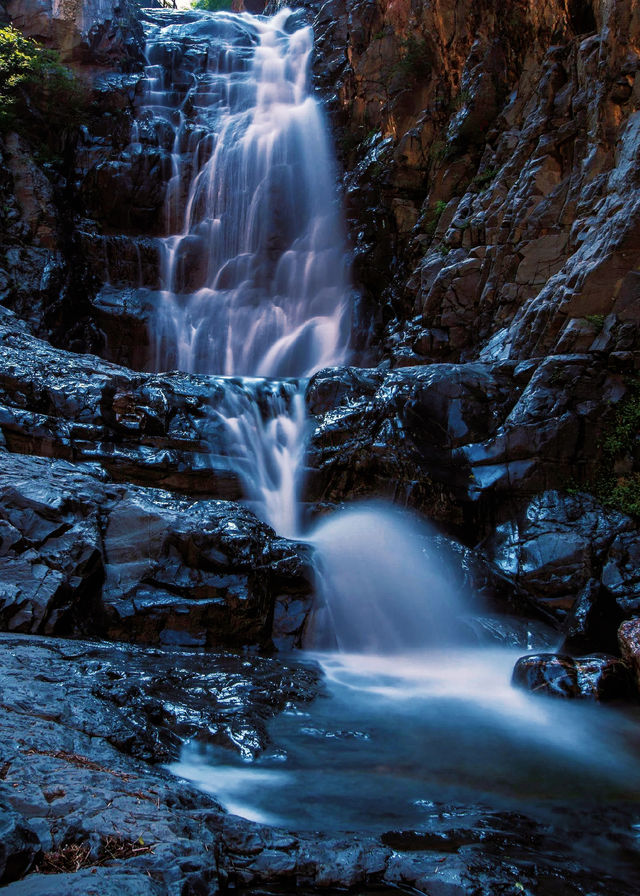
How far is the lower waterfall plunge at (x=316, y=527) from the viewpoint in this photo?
14.6ft

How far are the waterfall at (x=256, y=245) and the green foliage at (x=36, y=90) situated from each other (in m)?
2.48

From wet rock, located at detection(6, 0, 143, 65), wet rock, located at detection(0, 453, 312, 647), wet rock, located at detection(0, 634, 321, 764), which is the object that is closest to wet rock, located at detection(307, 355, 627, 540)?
wet rock, located at detection(0, 453, 312, 647)

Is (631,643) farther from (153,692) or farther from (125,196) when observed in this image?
(125,196)

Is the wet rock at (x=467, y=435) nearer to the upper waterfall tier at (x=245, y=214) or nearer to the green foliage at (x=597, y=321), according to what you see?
the green foliage at (x=597, y=321)

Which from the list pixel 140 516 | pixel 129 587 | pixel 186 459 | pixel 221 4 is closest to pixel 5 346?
pixel 186 459

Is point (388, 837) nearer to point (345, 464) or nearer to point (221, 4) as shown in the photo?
point (345, 464)

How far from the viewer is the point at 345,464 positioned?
11055 millimetres

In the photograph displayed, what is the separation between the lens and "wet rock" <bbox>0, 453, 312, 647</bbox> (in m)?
6.68

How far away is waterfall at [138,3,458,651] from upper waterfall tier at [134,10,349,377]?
0.04 m

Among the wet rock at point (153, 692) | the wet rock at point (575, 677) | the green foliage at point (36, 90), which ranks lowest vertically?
the wet rock at point (575, 677)

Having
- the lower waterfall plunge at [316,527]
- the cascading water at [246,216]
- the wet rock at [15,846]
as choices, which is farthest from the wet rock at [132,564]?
the cascading water at [246,216]

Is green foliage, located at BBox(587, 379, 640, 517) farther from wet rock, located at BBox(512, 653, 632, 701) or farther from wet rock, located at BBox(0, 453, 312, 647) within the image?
wet rock, located at BBox(0, 453, 312, 647)

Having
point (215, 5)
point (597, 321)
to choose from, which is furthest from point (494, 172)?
point (215, 5)

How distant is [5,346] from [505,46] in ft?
46.3
